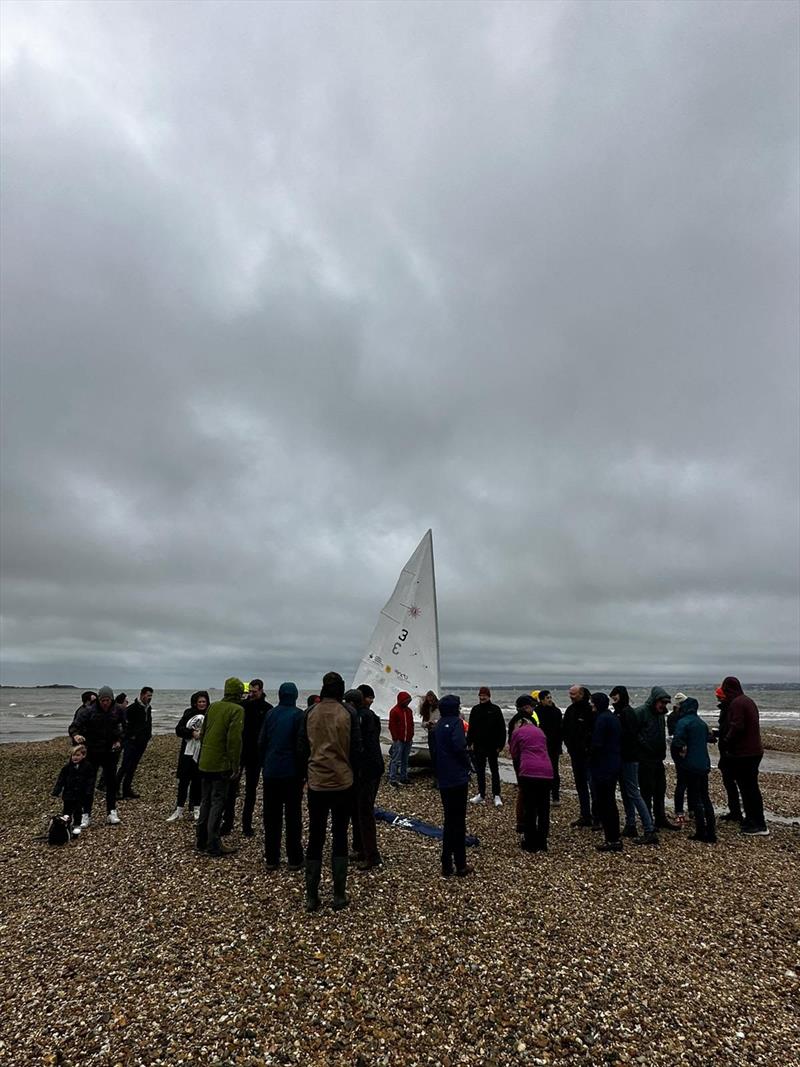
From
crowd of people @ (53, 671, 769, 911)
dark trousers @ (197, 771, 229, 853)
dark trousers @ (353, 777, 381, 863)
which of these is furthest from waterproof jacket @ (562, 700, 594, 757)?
dark trousers @ (197, 771, 229, 853)

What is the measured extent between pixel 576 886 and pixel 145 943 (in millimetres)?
4919

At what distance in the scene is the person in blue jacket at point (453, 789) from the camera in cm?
716

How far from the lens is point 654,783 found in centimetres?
952

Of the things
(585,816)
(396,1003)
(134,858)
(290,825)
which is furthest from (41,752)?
(396,1003)

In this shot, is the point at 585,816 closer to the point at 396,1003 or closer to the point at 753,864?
the point at 753,864

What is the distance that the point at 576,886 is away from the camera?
695 cm

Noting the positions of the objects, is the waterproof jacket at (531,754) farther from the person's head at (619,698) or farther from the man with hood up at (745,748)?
the man with hood up at (745,748)

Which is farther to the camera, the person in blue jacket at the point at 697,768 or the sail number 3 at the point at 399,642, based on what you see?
the sail number 3 at the point at 399,642

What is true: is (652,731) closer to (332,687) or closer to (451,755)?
(451,755)

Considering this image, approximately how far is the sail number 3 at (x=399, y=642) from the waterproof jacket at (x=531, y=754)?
341 inches

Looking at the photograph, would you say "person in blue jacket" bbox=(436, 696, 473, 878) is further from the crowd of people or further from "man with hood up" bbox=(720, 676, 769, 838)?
"man with hood up" bbox=(720, 676, 769, 838)

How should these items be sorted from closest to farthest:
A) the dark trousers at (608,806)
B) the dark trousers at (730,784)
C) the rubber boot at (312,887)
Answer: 1. the rubber boot at (312,887)
2. the dark trousers at (608,806)
3. the dark trousers at (730,784)

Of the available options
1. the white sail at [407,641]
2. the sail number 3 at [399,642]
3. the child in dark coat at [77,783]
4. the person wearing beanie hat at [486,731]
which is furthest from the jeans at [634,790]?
the sail number 3 at [399,642]

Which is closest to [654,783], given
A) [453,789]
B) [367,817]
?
[453,789]
